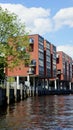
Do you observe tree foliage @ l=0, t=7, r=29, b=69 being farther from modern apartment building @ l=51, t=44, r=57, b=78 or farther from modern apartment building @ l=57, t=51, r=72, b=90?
modern apartment building @ l=57, t=51, r=72, b=90

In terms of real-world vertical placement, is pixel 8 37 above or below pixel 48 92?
above

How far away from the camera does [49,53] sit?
478 feet

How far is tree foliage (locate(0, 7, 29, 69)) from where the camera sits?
65.9m

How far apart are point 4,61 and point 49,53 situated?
3184 inches

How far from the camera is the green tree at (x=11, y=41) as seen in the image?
Answer: 65938 mm

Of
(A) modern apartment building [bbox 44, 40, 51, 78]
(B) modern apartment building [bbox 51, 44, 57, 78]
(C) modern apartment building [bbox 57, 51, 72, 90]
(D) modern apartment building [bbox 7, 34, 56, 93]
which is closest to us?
(D) modern apartment building [bbox 7, 34, 56, 93]

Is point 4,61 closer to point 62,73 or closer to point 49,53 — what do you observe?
point 49,53

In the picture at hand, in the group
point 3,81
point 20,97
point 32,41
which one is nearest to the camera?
point 3,81

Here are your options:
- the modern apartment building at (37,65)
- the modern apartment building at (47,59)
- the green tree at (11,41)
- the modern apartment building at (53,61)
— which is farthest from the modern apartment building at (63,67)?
the green tree at (11,41)

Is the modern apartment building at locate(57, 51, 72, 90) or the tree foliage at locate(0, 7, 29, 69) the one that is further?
the modern apartment building at locate(57, 51, 72, 90)

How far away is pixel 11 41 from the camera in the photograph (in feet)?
227

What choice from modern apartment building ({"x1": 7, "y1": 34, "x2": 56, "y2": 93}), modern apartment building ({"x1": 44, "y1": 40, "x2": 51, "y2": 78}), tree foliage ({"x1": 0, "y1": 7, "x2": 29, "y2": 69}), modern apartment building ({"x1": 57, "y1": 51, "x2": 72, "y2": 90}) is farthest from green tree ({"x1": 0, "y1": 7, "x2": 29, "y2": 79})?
modern apartment building ({"x1": 57, "y1": 51, "x2": 72, "y2": 90})

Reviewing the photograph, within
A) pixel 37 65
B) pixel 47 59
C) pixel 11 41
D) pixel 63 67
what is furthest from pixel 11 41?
pixel 63 67

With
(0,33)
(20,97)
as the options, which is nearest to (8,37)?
(0,33)
